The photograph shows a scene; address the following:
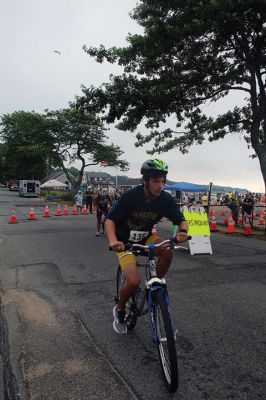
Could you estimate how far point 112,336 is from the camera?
425 cm

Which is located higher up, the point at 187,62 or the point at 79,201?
the point at 187,62

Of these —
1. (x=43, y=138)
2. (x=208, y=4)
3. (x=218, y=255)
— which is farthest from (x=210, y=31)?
(x=43, y=138)

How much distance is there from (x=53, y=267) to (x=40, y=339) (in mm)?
3931

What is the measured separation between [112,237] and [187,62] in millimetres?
11037

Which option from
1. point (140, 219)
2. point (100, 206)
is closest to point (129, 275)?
point (140, 219)

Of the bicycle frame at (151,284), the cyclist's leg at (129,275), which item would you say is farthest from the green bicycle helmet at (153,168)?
the cyclist's leg at (129,275)

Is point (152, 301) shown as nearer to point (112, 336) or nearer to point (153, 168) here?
point (112, 336)

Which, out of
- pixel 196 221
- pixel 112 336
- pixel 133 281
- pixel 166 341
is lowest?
pixel 112 336

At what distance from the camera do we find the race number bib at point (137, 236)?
4191mm

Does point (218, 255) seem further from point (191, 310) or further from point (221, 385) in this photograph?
point (221, 385)

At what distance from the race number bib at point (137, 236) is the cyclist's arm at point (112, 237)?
0.31 m

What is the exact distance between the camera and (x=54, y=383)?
3244mm

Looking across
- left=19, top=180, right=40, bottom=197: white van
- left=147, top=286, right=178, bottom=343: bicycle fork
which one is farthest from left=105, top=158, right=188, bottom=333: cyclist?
left=19, top=180, right=40, bottom=197: white van

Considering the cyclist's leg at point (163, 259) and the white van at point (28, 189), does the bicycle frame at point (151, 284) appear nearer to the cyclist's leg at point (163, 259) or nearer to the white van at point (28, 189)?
the cyclist's leg at point (163, 259)
